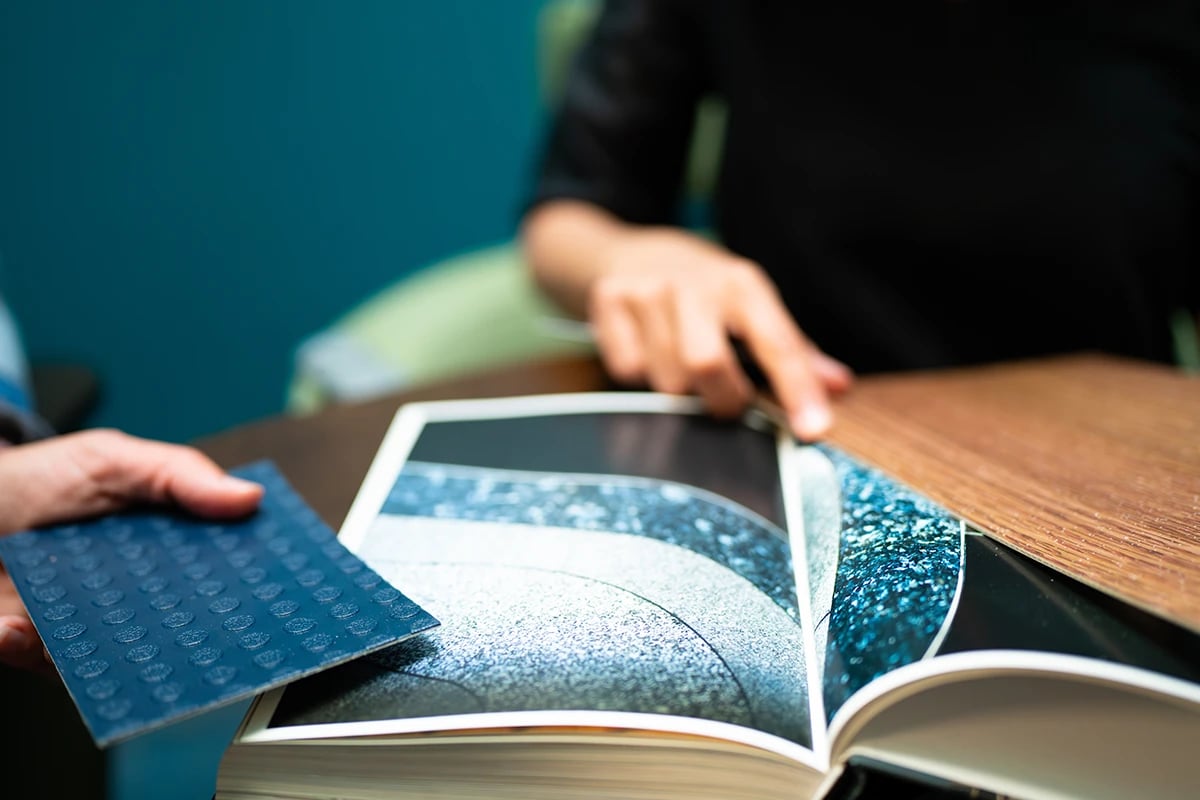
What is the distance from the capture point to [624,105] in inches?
29.1

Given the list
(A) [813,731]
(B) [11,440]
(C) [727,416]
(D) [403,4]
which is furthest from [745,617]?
(D) [403,4]

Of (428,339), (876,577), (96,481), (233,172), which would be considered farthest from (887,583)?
(233,172)

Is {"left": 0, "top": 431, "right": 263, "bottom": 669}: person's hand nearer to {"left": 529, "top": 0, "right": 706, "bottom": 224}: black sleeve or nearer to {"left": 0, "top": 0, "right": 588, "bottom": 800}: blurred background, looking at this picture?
{"left": 529, "top": 0, "right": 706, "bottom": 224}: black sleeve

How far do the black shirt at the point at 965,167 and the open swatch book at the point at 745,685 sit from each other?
0.37 meters

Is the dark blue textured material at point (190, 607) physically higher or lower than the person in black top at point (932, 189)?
lower

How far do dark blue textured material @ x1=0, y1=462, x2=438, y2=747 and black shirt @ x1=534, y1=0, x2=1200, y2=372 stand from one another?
46 centimetres

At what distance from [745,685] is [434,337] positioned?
0.81m

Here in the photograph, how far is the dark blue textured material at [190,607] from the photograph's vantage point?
243 millimetres

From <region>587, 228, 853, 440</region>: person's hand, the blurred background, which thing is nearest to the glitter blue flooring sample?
<region>587, 228, 853, 440</region>: person's hand

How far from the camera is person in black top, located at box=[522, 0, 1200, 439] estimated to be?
59 cm

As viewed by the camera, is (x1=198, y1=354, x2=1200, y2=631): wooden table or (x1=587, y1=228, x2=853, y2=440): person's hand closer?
→ (x1=198, y1=354, x2=1200, y2=631): wooden table

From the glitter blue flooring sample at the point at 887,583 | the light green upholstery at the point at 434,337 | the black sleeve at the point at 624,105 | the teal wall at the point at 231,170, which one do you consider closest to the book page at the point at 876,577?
the glitter blue flooring sample at the point at 887,583

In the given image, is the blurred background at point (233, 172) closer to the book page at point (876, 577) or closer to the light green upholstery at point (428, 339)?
the light green upholstery at point (428, 339)

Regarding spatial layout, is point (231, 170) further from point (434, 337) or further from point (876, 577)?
point (876, 577)
